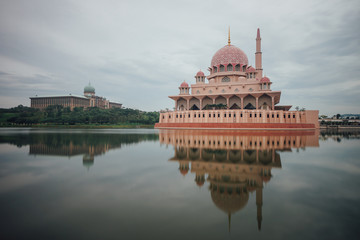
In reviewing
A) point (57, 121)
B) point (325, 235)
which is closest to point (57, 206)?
point (325, 235)

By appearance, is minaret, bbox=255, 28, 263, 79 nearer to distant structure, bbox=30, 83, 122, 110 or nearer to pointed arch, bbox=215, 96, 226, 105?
pointed arch, bbox=215, 96, 226, 105

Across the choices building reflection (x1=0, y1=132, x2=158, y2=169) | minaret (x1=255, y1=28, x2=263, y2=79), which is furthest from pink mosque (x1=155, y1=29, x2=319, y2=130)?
building reflection (x1=0, y1=132, x2=158, y2=169)

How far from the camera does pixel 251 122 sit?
34.0 meters

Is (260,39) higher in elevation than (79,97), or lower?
higher

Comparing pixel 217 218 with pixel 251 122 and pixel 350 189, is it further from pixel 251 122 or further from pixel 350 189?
pixel 251 122

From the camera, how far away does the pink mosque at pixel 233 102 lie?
34156 mm

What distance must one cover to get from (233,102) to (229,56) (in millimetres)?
10229

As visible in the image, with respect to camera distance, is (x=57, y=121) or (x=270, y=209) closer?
(x=270, y=209)

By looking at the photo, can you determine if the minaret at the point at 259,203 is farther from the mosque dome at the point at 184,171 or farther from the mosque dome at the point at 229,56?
the mosque dome at the point at 229,56

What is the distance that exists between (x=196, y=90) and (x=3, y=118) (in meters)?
69.5

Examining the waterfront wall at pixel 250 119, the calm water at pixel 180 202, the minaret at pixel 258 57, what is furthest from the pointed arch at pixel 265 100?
the calm water at pixel 180 202

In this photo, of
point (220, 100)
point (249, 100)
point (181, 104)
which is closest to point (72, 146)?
point (181, 104)

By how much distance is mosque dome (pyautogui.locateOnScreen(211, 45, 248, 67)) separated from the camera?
144 ft

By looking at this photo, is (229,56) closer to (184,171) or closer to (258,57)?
(258,57)
